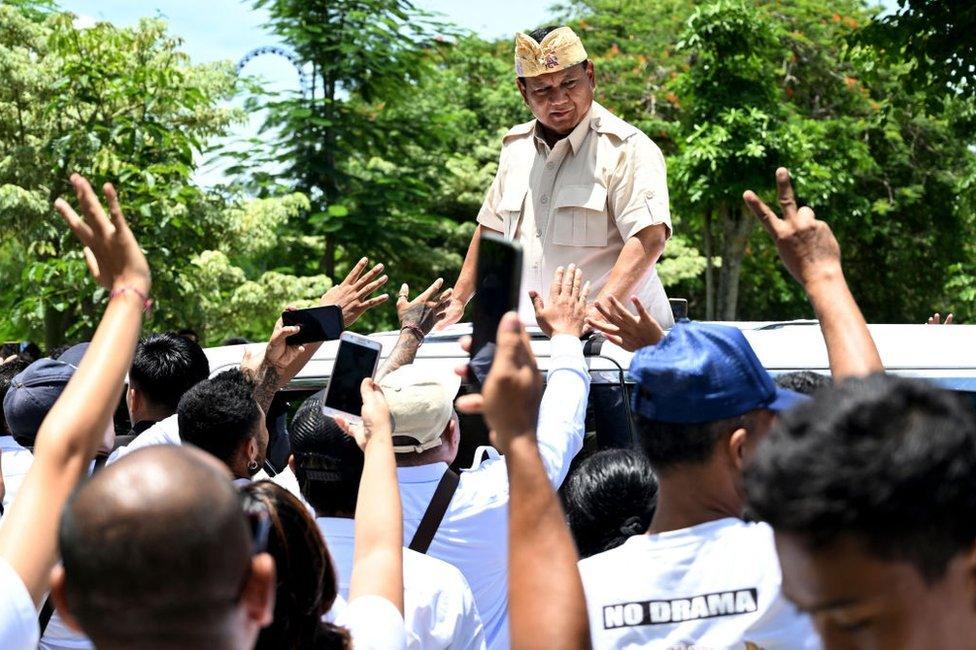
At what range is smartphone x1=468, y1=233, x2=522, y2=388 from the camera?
1820 millimetres

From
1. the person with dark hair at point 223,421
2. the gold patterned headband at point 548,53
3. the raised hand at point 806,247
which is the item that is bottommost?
the person with dark hair at point 223,421

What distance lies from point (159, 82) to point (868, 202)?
15.4 m

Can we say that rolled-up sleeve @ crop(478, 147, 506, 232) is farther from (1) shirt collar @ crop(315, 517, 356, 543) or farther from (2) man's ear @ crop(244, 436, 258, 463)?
(1) shirt collar @ crop(315, 517, 356, 543)

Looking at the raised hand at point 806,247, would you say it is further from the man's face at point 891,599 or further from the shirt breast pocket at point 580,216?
the shirt breast pocket at point 580,216

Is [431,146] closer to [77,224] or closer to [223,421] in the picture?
[223,421]

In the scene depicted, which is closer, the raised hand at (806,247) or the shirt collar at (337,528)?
the raised hand at (806,247)

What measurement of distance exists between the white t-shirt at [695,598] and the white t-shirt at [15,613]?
86 centimetres

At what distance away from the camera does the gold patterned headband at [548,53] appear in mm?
4879

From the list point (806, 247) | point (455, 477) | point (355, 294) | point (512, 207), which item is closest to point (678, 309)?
point (512, 207)

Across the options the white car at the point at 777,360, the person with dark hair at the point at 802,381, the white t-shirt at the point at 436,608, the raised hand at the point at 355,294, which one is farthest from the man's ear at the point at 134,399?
the person with dark hair at the point at 802,381

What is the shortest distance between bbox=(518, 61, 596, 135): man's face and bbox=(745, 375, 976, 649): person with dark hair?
12.1 ft

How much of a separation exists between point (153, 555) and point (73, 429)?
581 millimetres

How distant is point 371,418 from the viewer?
2631 millimetres

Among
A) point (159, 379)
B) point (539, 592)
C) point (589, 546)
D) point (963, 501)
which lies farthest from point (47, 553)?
point (159, 379)
